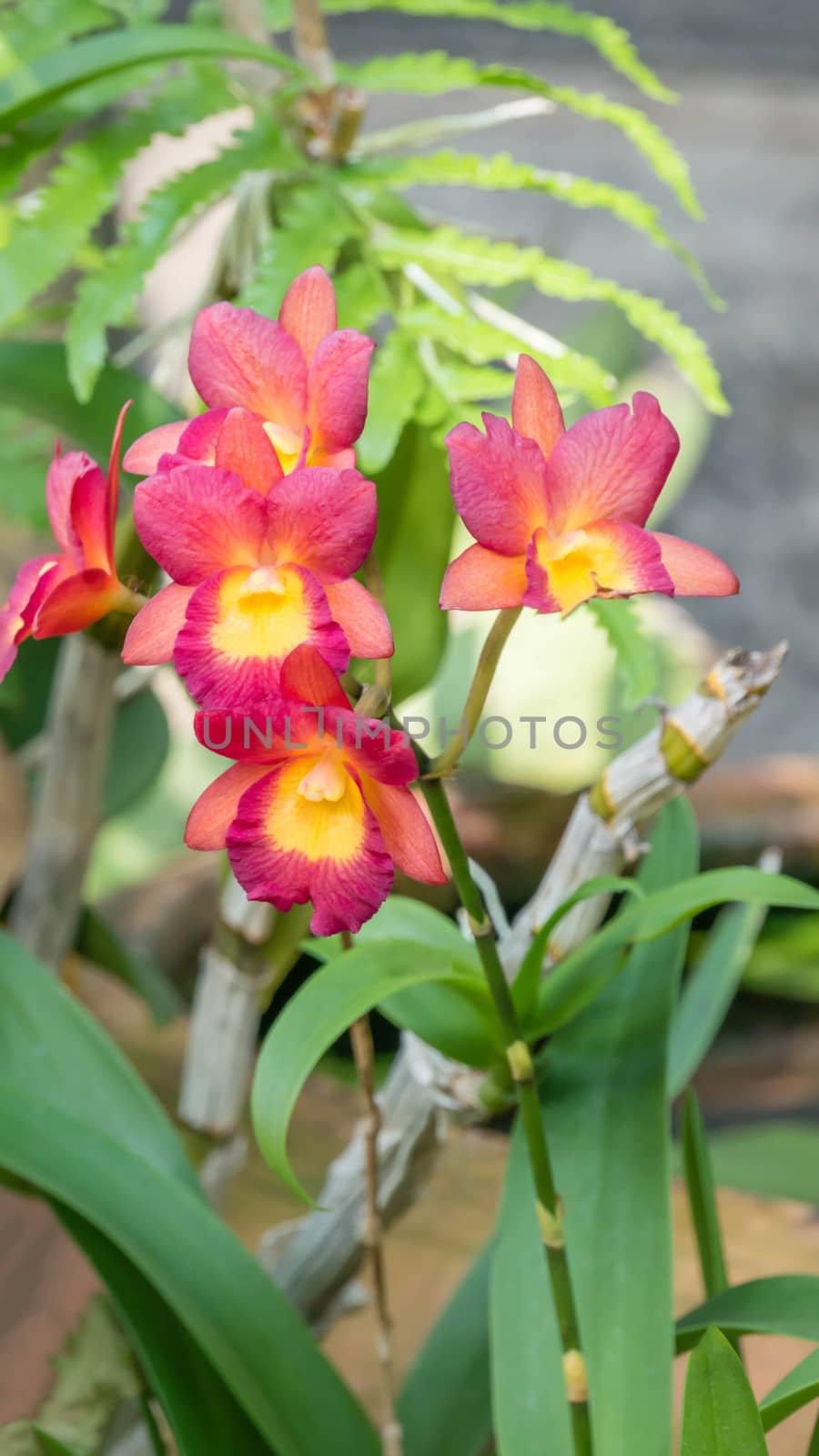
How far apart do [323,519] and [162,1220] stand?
1.19ft

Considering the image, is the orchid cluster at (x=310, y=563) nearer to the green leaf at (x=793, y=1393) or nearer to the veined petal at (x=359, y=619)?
the veined petal at (x=359, y=619)

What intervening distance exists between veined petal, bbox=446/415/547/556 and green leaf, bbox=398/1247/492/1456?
0.47 m

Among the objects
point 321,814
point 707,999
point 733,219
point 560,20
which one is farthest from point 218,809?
point 733,219

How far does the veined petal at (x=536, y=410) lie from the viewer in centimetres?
36

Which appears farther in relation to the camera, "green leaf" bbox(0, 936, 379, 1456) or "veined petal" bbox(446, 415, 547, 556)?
"green leaf" bbox(0, 936, 379, 1456)

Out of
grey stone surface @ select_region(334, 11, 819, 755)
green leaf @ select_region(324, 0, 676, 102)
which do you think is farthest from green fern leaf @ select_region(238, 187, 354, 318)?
grey stone surface @ select_region(334, 11, 819, 755)

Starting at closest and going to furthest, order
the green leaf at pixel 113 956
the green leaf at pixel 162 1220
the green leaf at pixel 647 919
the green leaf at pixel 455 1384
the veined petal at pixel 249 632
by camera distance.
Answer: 1. the veined petal at pixel 249 632
2. the green leaf at pixel 647 919
3. the green leaf at pixel 162 1220
4. the green leaf at pixel 455 1384
5. the green leaf at pixel 113 956

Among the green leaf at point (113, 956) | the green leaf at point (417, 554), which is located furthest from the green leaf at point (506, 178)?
the green leaf at point (113, 956)

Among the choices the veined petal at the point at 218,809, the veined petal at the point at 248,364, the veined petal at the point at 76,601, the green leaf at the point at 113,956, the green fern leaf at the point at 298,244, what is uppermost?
the green fern leaf at the point at 298,244

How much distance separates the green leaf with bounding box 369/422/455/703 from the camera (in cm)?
69

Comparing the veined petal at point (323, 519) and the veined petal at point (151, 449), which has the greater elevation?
the veined petal at point (151, 449)

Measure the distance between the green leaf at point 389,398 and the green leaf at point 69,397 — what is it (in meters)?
0.15

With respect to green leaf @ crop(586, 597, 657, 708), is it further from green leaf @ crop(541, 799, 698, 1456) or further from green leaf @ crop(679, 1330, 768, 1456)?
green leaf @ crop(679, 1330, 768, 1456)

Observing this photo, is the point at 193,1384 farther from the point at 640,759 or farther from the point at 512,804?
the point at 512,804
